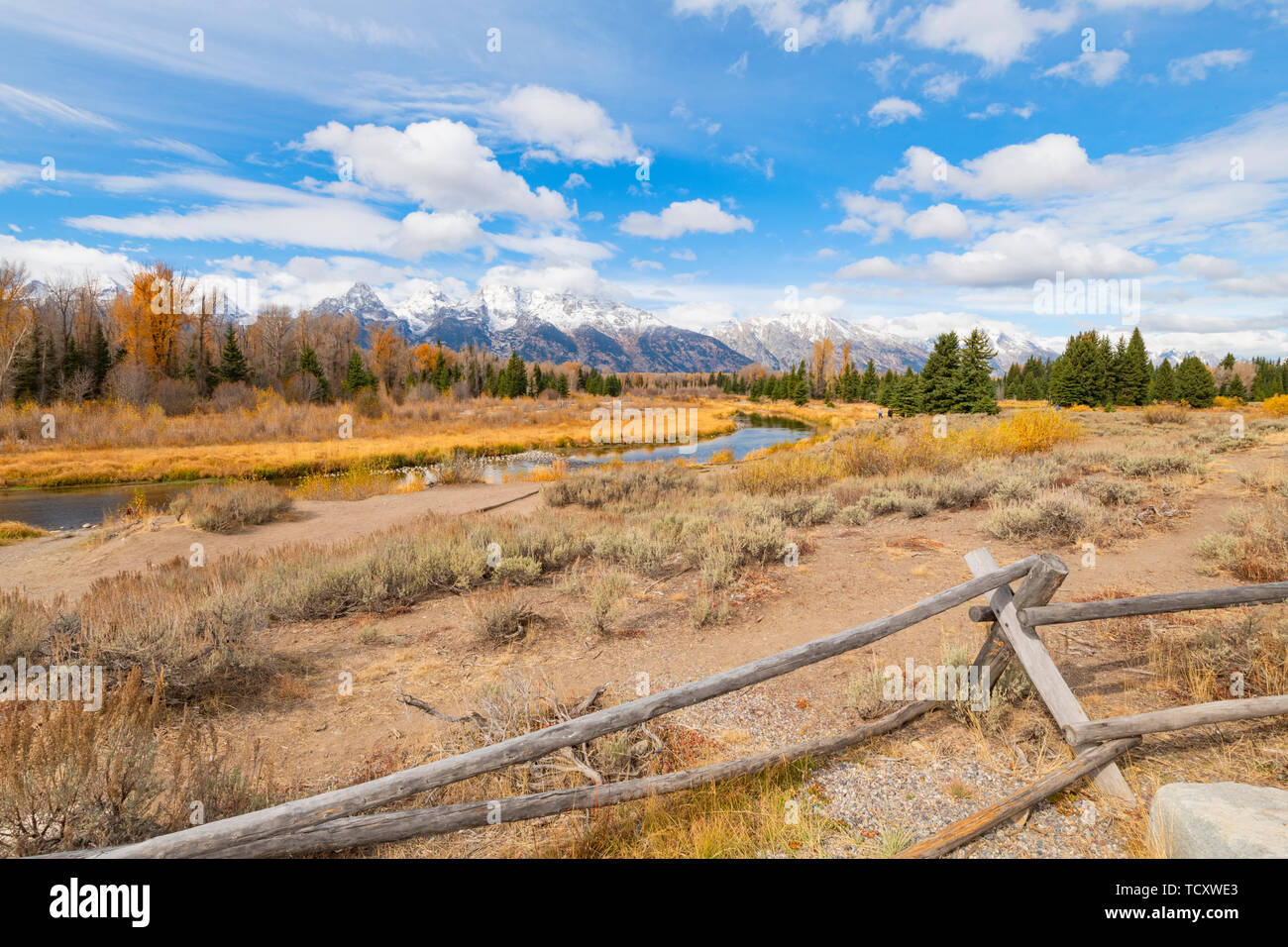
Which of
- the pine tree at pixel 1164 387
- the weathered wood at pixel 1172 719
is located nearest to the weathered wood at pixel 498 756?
the weathered wood at pixel 1172 719

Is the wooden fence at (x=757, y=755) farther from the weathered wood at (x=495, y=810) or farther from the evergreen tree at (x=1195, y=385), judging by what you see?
the evergreen tree at (x=1195, y=385)

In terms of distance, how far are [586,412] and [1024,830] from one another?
62599mm

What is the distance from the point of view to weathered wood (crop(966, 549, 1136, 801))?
3475 mm

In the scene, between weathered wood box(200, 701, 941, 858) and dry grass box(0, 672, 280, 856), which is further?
dry grass box(0, 672, 280, 856)

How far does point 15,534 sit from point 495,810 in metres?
18.5

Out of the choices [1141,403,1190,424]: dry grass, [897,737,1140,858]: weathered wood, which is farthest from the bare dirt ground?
[1141,403,1190,424]: dry grass

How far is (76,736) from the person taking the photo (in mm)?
3121

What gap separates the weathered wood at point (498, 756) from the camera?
2395mm

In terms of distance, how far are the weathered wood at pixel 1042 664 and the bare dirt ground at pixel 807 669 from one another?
20 centimetres

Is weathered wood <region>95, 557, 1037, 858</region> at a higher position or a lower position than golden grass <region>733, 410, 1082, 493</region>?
lower

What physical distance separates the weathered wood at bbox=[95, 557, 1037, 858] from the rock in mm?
1429

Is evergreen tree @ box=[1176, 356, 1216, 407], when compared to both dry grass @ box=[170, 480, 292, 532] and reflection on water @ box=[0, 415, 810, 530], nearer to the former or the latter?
reflection on water @ box=[0, 415, 810, 530]

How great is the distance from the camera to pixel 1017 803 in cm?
316

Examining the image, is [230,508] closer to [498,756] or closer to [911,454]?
[498,756]
